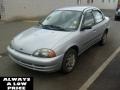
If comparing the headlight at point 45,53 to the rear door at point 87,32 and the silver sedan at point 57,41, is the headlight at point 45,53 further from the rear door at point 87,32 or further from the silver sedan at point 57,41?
the rear door at point 87,32

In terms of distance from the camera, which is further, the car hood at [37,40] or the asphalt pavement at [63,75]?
the car hood at [37,40]

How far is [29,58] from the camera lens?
5.10 meters

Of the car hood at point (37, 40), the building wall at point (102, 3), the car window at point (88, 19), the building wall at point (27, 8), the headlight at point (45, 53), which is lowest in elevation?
the building wall at point (102, 3)

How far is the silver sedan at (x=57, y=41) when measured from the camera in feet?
16.8

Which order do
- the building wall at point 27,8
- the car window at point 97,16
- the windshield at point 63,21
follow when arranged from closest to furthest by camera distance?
the windshield at point 63,21, the car window at point 97,16, the building wall at point 27,8

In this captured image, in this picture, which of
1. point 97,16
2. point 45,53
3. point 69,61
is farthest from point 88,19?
point 45,53

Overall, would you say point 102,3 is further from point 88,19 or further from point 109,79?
point 109,79

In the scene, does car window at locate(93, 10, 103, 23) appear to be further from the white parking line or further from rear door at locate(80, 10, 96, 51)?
the white parking line

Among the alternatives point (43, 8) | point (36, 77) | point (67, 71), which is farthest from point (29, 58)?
point (43, 8)

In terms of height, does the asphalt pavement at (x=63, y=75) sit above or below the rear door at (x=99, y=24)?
below

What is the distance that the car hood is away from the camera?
17.1 feet

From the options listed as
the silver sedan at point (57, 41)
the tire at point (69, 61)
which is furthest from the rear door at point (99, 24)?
the tire at point (69, 61)

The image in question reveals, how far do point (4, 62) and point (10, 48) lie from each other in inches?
32.8

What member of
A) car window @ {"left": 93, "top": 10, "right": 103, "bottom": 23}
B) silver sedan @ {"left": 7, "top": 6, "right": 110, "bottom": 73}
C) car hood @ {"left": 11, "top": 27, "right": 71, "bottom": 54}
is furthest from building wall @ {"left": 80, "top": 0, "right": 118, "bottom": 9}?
car hood @ {"left": 11, "top": 27, "right": 71, "bottom": 54}
